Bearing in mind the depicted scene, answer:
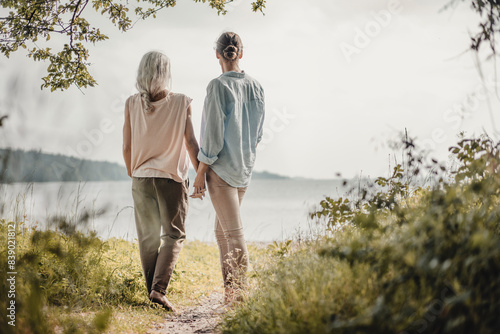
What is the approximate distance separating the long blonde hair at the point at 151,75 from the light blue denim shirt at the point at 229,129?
1.52 ft

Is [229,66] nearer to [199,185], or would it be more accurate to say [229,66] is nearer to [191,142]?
[191,142]

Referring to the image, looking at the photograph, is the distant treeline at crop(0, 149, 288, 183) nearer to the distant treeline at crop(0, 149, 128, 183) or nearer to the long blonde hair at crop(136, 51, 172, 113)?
the distant treeline at crop(0, 149, 128, 183)

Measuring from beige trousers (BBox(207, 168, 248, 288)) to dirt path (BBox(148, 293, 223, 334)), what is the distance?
1.05ft

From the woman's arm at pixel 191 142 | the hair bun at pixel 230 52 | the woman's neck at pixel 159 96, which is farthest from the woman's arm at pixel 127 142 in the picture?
the hair bun at pixel 230 52

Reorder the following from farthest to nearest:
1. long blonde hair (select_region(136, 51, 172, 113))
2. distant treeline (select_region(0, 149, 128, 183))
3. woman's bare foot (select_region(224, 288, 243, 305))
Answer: long blonde hair (select_region(136, 51, 172, 113)), woman's bare foot (select_region(224, 288, 243, 305)), distant treeline (select_region(0, 149, 128, 183))

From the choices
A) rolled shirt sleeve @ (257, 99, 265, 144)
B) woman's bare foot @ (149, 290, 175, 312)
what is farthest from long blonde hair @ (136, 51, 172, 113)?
woman's bare foot @ (149, 290, 175, 312)

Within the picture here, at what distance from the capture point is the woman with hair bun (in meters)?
3.90

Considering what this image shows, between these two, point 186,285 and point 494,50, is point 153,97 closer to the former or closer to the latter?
point 186,285

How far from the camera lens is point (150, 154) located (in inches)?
160

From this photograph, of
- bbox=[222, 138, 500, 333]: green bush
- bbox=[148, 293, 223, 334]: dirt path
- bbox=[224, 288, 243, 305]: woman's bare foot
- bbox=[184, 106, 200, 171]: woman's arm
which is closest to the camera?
bbox=[222, 138, 500, 333]: green bush

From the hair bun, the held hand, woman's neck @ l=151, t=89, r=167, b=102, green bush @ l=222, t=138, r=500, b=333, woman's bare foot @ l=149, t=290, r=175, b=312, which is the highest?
the hair bun

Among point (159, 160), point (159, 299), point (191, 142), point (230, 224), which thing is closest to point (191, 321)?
point (159, 299)

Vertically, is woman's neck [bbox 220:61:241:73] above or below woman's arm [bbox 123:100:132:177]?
above

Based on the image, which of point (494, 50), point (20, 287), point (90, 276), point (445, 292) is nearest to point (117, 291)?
point (90, 276)
